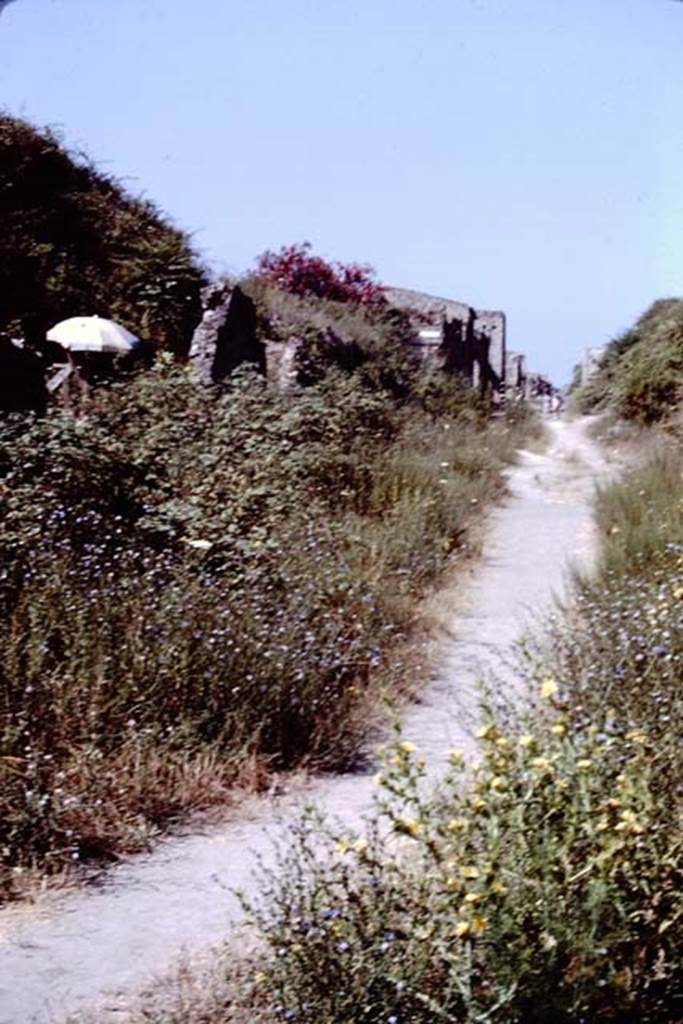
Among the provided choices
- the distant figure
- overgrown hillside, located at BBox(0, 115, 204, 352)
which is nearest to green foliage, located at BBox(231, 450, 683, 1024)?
the distant figure

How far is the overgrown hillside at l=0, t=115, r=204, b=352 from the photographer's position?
14797 millimetres

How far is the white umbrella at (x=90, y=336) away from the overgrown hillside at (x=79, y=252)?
778mm

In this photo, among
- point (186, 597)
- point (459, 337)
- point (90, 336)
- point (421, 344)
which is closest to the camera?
point (186, 597)

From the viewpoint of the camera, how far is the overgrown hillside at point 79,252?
14797mm

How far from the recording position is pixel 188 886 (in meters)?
3.66

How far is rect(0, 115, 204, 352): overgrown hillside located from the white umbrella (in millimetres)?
778

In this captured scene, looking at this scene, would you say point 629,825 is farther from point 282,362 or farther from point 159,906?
point 282,362

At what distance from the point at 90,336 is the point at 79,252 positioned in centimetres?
448

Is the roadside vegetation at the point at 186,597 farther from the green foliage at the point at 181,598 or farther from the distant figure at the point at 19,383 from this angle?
the distant figure at the point at 19,383

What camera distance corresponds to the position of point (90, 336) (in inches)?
490

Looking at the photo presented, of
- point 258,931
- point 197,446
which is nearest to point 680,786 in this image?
point 258,931

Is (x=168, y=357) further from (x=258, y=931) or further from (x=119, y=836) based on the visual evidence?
(x=258, y=931)

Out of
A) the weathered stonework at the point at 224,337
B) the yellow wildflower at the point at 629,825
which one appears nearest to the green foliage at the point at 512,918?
the yellow wildflower at the point at 629,825

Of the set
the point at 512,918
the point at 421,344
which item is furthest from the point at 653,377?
the point at 512,918
